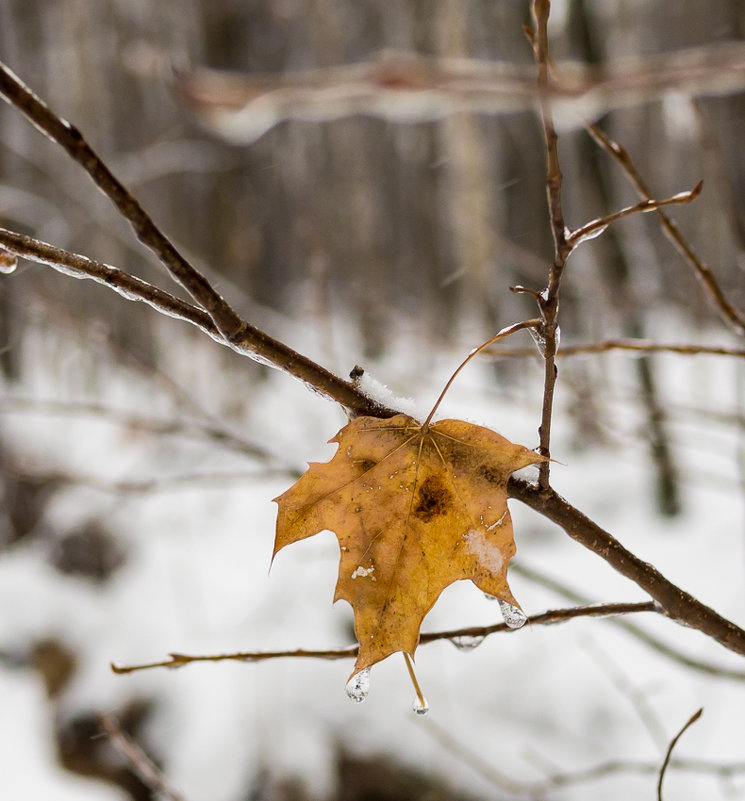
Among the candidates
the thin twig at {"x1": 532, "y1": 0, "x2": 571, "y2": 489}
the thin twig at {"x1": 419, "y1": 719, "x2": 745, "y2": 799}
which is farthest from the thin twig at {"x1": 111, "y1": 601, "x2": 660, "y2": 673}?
the thin twig at {"x1": 419, "y1": 719, "x2": 745, "y2": 799}

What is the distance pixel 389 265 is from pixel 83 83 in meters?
5.61

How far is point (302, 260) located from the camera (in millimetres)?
8906

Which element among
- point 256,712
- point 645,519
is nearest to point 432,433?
point 256,712

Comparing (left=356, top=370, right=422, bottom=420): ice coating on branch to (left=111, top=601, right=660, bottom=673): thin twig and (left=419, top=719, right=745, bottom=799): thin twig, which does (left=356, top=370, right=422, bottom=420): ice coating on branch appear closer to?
(left=111, top=601, right=660, bottom=673): thin twig

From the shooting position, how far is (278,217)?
28.0ft

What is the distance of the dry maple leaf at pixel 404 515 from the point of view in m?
0.39

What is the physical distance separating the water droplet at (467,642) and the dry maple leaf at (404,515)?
87 mm

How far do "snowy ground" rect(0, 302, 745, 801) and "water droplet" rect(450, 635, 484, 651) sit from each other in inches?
34.7

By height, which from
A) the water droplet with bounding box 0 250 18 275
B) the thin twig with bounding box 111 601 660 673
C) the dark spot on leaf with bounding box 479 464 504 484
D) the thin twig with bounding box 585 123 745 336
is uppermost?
the thin twig with bounding box 585 123 745 336

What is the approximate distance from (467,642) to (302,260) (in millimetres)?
8780

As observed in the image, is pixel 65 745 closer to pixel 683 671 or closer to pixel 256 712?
pixel 256 712

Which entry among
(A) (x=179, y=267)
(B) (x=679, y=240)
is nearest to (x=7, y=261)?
(A) (x=179, y=267)

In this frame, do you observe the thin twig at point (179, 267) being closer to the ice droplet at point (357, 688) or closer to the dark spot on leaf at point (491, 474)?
the dark spot on leaf at point (491, 474)

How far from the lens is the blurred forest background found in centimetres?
177
